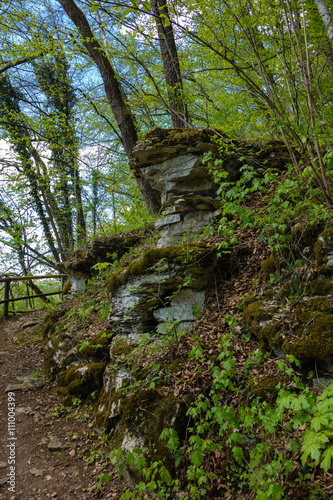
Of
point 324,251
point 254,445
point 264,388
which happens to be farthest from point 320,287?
point 254,445

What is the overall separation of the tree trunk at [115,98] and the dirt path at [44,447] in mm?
5112

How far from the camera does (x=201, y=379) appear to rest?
3377 mm

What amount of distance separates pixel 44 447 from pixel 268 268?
169 inches

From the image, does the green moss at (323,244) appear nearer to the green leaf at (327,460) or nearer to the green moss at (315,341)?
the green moss at (315,341)

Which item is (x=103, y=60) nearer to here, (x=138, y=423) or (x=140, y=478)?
(x=138, y=423)

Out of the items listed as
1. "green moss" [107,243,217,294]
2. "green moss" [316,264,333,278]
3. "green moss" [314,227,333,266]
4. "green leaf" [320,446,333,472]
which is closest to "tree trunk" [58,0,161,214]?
"green moss" [107,243,217,294]

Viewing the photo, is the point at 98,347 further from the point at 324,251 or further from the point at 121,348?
the point at 324,251

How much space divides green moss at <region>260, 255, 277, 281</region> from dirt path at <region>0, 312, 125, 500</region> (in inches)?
120

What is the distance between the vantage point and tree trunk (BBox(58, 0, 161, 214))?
777 centimetres

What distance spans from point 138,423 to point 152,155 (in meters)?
4.80

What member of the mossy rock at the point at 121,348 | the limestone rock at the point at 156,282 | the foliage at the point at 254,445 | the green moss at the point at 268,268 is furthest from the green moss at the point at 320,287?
the mossy rock at the point at 121,348

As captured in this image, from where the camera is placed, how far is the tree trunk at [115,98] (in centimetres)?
777

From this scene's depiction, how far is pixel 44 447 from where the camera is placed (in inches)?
167

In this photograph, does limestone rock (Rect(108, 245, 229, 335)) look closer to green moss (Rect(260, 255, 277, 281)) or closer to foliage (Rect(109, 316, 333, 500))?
green moss (Rect(260, 255, 277, 281))
